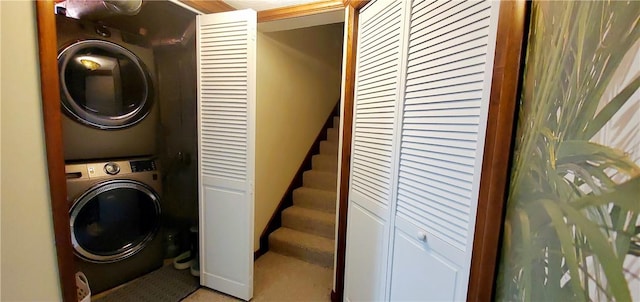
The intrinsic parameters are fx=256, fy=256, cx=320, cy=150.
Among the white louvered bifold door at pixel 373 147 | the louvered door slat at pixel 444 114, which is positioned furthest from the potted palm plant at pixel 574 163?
the white louvered bifold door at pixel 373 147

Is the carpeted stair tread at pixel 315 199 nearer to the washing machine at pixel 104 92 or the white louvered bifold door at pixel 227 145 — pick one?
the white louvered bifold door at pixel 227 145

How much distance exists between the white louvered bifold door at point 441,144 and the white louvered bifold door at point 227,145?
37.8 inches

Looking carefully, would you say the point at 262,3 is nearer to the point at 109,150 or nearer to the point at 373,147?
the point at 373,147

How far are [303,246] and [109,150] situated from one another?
162 centimetres

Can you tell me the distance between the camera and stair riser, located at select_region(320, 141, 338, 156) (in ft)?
9.91

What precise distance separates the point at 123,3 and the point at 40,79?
2.38ft

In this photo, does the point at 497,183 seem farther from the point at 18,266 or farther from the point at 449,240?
the point at 18,266

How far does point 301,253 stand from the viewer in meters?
2.32


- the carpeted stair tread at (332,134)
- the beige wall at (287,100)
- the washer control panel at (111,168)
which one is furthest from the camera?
the carpeted stair tread at (332,134)

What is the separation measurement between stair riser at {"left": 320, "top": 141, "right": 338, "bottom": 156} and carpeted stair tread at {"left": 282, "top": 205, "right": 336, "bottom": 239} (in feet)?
2.44

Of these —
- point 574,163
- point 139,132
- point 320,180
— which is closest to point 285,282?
point 320,180

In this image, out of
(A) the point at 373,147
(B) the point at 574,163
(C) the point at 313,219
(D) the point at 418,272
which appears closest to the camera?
(B) the point at 574,163

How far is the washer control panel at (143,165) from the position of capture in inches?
66.9

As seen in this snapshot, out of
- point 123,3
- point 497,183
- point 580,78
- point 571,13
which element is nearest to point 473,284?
point 497,183
